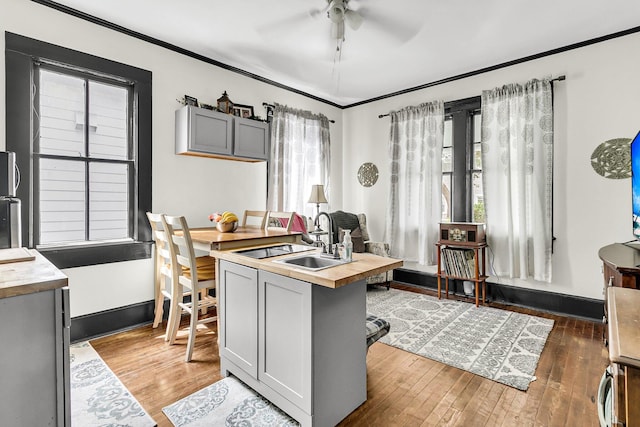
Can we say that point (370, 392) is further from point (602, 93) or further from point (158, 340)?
point (602, 93)

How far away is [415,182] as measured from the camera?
4.38m

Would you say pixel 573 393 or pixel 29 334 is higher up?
pixel 29 334

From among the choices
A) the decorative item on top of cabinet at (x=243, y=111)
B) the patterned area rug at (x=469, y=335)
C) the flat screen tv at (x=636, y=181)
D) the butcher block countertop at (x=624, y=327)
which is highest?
the decorative item on top of cabinet at (x=243, y=111)

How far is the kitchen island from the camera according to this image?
1.55 metres

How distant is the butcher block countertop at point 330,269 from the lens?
145 centimetres

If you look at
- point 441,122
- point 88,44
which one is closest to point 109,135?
point 88,44

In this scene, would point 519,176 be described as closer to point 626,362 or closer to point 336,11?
point 336,11

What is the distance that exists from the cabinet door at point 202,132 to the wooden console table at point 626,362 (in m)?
3.13

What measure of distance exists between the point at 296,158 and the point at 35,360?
143 inches

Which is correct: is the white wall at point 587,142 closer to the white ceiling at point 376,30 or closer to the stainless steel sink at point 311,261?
the white ceiling at point 376,30

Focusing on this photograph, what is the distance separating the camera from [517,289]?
3.67 metres

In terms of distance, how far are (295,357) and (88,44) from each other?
Answer: 2.98m

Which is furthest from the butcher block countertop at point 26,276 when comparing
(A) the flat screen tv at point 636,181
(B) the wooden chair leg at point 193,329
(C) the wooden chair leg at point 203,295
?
(A) the flat screen tv at point 636,181

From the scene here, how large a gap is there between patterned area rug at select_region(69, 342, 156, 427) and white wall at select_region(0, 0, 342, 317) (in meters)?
0.65
